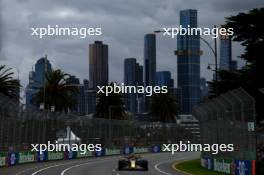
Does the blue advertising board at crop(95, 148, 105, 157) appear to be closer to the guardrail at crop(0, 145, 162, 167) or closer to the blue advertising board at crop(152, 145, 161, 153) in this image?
the guardrail at crop(0, 145, 162, 167)

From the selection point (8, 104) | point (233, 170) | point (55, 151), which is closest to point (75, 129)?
point (55, 151)

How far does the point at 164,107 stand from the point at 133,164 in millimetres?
95353

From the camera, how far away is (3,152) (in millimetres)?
48594

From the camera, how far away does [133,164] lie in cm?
4084

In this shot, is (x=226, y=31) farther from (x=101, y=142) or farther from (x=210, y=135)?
(x=101, y=142)

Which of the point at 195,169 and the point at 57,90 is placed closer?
the point at 195,169

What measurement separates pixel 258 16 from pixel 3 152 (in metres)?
19.6

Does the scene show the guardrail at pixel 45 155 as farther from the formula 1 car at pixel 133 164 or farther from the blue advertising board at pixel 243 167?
the blue advertising board at pixel 243 167

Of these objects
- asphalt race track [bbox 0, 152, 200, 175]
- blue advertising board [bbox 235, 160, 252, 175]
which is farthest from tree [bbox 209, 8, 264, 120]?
blue advertising board [bbox 235, 160, 252, 175]

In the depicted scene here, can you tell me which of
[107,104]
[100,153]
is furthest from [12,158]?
[107,104]

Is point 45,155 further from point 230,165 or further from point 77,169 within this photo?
point 230,165

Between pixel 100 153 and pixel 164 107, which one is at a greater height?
pixel 164 107

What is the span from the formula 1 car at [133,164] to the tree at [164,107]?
306ft

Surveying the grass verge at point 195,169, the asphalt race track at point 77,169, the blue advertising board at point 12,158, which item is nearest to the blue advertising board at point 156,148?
the asphalt race track at point 77,169
